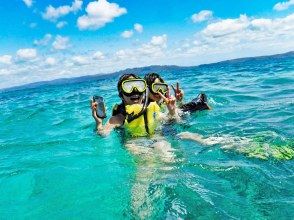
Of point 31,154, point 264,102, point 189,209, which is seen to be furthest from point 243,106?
point 189,209

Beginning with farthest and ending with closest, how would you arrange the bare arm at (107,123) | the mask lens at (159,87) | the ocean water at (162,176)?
the mask lens at (159,87) < the bare arm at (107,123) < the ocean water at (162,176)

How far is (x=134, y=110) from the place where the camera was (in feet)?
22.4

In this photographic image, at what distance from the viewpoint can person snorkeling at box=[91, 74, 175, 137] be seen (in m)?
6.77

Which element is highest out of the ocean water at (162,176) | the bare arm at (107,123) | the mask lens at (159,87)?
the mask lens at (159,87)

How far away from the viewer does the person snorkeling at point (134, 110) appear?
267 inches

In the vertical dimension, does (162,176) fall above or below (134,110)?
below

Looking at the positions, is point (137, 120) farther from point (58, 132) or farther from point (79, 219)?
point (58, 132)

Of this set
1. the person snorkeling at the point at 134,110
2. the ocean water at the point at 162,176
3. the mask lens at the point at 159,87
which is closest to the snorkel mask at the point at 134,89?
the person snorkeling at the point at 134,110

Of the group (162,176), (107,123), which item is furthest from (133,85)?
(162,176)

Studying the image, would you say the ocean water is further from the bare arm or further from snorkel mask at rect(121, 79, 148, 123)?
snorkel mask at rect(121, 79, 148, 123)

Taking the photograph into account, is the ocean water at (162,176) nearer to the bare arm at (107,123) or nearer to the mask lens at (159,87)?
the bare arm at (107,123)

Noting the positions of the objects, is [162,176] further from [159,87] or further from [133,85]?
[159,87]

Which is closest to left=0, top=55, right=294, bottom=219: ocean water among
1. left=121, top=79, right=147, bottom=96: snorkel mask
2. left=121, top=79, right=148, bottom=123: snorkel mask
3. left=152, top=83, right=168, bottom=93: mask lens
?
left=121, top=79, right=148, bottom=123: snorkel mask

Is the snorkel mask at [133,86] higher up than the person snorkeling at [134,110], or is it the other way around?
the snorkel mask at [133,86]
